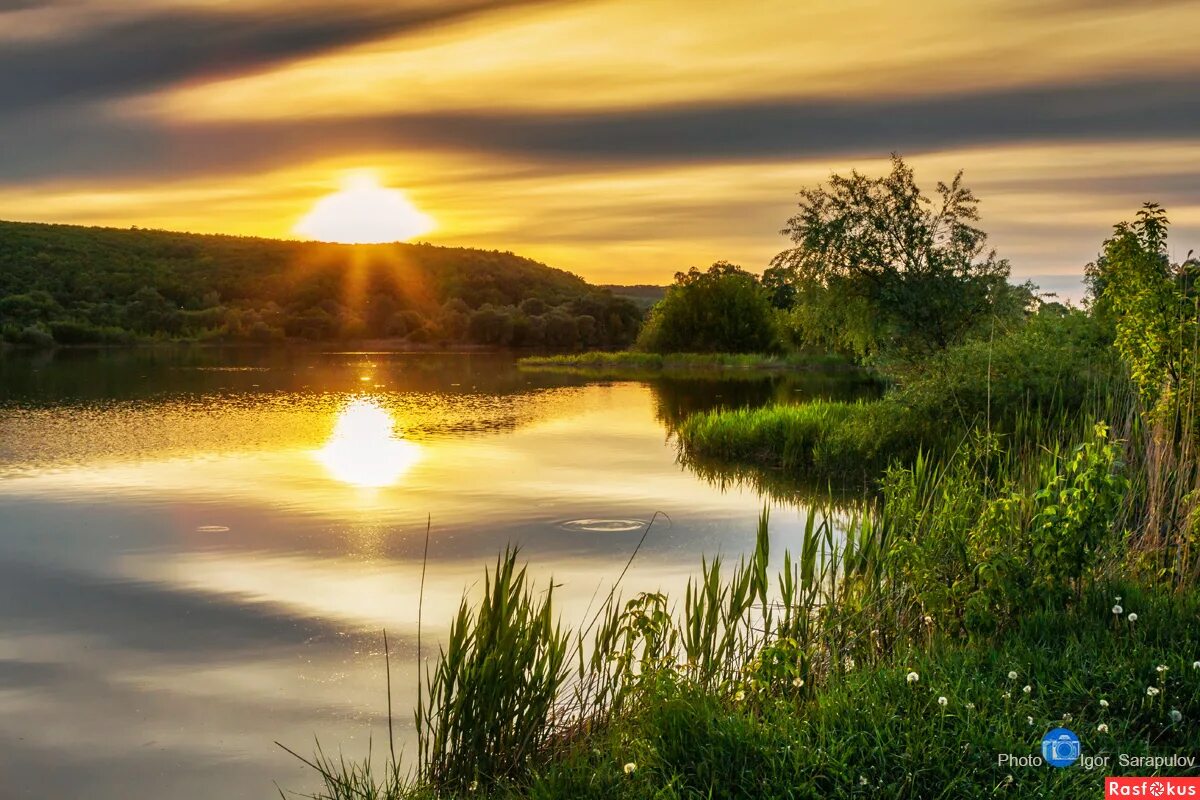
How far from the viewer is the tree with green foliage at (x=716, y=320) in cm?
7081

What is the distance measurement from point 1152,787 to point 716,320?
66264 mm

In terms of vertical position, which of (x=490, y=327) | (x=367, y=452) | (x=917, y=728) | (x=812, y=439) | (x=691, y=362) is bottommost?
(x=367, y=452)

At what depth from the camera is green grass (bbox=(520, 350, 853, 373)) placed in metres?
62.7

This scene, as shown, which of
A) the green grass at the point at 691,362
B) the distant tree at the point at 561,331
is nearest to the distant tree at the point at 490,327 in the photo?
the distant tree at the point at 561,331

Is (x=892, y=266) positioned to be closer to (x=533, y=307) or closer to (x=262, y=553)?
(x=262, y=553)

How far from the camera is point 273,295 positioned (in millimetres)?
109938

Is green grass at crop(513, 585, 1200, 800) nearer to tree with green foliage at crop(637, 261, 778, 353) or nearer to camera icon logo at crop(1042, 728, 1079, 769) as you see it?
camera icon logo at crop(1042, 728, 1079, 769)

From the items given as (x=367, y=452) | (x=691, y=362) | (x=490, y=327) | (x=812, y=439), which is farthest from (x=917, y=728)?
(x=490, y=327)

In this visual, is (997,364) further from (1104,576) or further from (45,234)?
(45,234)

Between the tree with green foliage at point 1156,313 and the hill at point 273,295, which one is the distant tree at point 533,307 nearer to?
the hill at point 273,295

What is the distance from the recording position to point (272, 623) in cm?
1049

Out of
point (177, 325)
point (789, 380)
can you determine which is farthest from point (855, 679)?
point (177, 325)

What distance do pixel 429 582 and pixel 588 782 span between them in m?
Result: 6.92

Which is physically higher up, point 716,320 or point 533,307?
point 533,307
